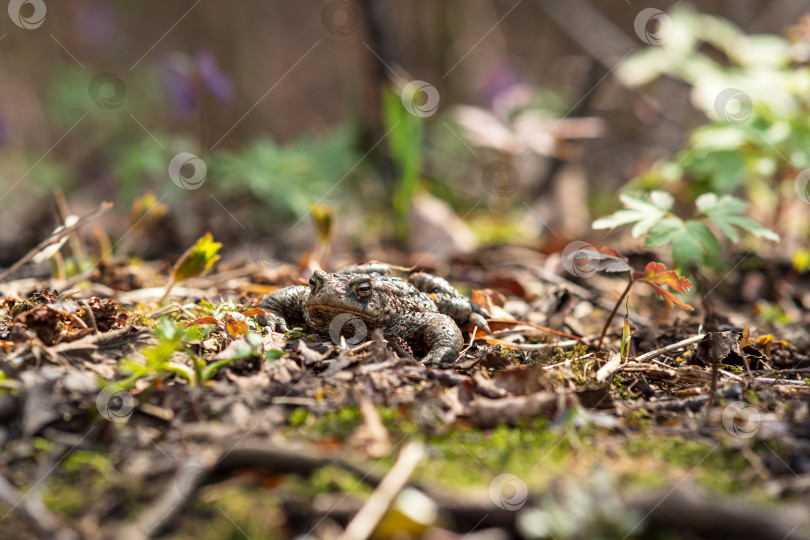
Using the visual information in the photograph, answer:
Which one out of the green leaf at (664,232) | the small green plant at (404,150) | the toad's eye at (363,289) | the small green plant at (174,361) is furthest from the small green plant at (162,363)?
the small green plant at (404,150)

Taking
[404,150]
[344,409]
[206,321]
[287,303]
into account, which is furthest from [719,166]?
[206,321]

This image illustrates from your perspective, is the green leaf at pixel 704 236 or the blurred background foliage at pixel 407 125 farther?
the blurred background foliage at pixel 407 125

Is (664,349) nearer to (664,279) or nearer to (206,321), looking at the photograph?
(664,279)

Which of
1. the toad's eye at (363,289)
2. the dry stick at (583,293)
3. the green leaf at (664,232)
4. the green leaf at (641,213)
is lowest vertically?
the dry stick at (583,293)

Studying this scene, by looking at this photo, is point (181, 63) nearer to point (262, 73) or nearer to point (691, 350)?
point (691, 350)

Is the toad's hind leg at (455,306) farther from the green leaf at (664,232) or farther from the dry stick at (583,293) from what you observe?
the green leaf at (664,232)

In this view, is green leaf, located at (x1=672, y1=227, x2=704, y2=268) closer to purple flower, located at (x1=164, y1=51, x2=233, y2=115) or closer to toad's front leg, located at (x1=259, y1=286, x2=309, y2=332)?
toad's front leg, located at (x1=259, y1=286, x2=309, y2=332)

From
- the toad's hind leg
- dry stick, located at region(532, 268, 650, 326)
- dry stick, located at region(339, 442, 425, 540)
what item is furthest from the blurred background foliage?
dry stick, located at region(339, 442, 425, 540)
